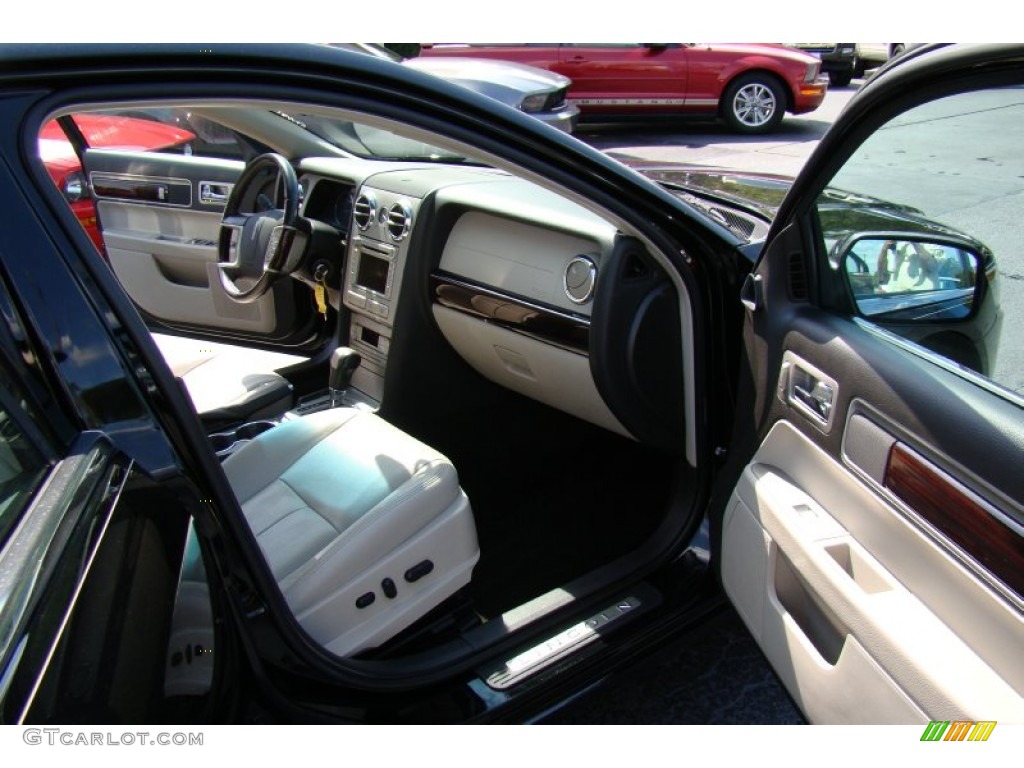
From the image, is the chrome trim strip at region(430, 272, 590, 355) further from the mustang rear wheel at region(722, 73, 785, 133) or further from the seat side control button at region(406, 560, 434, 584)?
the mustang rear wheel at region(722, 73, 785, 133)

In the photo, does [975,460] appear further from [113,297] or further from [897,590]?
[113,297]

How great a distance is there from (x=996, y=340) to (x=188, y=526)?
4.06ft

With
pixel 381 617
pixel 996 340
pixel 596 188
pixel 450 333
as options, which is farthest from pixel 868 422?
pixel 450 333

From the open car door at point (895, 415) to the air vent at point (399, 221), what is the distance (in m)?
1.23

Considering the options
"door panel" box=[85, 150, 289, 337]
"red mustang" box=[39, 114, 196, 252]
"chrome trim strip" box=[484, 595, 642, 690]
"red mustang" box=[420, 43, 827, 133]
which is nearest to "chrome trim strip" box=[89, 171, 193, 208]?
"door panel" box=[85, 150, 289, 337]

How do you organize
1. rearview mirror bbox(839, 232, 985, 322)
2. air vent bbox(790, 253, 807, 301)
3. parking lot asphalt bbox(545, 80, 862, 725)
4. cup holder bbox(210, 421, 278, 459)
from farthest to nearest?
cup holder bbox(210, 421, 278, 459) < parking lot asphalt bbox(545, 80, 862, 725) < air vent bbox(790, 253, 807, 301) < rearview mirror bbox(839, 232, 985, 322)

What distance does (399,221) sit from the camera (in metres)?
2.64

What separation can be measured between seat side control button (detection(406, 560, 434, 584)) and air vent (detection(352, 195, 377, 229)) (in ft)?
4.52

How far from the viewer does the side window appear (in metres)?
1.30

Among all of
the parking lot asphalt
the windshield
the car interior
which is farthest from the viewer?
the windshield

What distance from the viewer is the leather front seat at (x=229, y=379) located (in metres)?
2.59

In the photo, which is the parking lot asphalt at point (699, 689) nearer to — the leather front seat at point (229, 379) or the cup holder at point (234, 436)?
the cup holder at point (234, 436)

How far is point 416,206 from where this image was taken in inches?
102

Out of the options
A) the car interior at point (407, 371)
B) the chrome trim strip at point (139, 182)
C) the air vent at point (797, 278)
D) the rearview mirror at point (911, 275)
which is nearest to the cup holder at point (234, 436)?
the car interior at point (407, 371)
